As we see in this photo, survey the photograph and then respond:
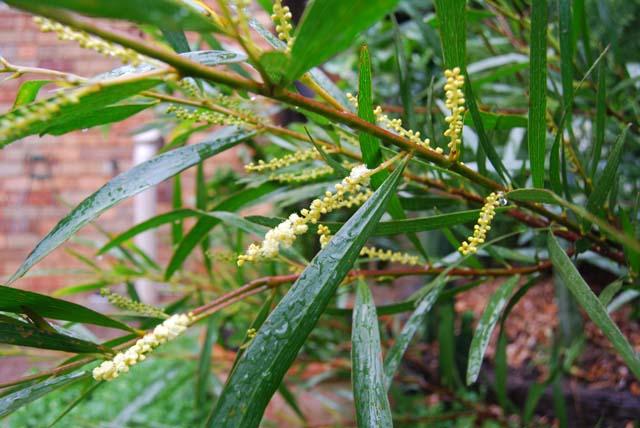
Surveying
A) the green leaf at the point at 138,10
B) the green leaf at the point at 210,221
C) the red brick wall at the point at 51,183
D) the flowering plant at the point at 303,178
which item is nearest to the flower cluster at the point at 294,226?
the flowering plant at the point at 303,178

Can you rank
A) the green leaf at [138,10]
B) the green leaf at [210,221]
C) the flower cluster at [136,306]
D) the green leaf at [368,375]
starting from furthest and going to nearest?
the green leaf at [210,221], the flower cluster at [136,306], the green leaf at [368,375], the green leaf at [138,10]

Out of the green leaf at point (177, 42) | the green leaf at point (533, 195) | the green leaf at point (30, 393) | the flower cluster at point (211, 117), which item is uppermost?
the green leaf at point (177, 42)

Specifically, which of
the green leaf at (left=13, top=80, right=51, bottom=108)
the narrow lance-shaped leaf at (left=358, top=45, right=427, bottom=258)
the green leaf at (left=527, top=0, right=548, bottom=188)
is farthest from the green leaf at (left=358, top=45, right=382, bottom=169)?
the green leaf at (left=13, top=80, right=51, bottom=108)


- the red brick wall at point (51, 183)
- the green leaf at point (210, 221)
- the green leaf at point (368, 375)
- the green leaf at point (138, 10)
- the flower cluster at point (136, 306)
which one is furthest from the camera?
the red brick wall at point (51, 183)

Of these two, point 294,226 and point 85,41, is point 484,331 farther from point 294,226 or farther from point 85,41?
point 85,41

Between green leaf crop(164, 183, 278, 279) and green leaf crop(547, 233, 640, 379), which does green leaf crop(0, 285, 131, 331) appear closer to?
green leaf crop(164, 183, 278, 279)

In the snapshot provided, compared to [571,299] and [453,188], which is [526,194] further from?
[571,299]

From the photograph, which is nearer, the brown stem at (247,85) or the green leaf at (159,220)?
the brown stem at (247,85)

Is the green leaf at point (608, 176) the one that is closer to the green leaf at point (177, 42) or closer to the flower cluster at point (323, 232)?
the flower cluster at point (323, 232)
